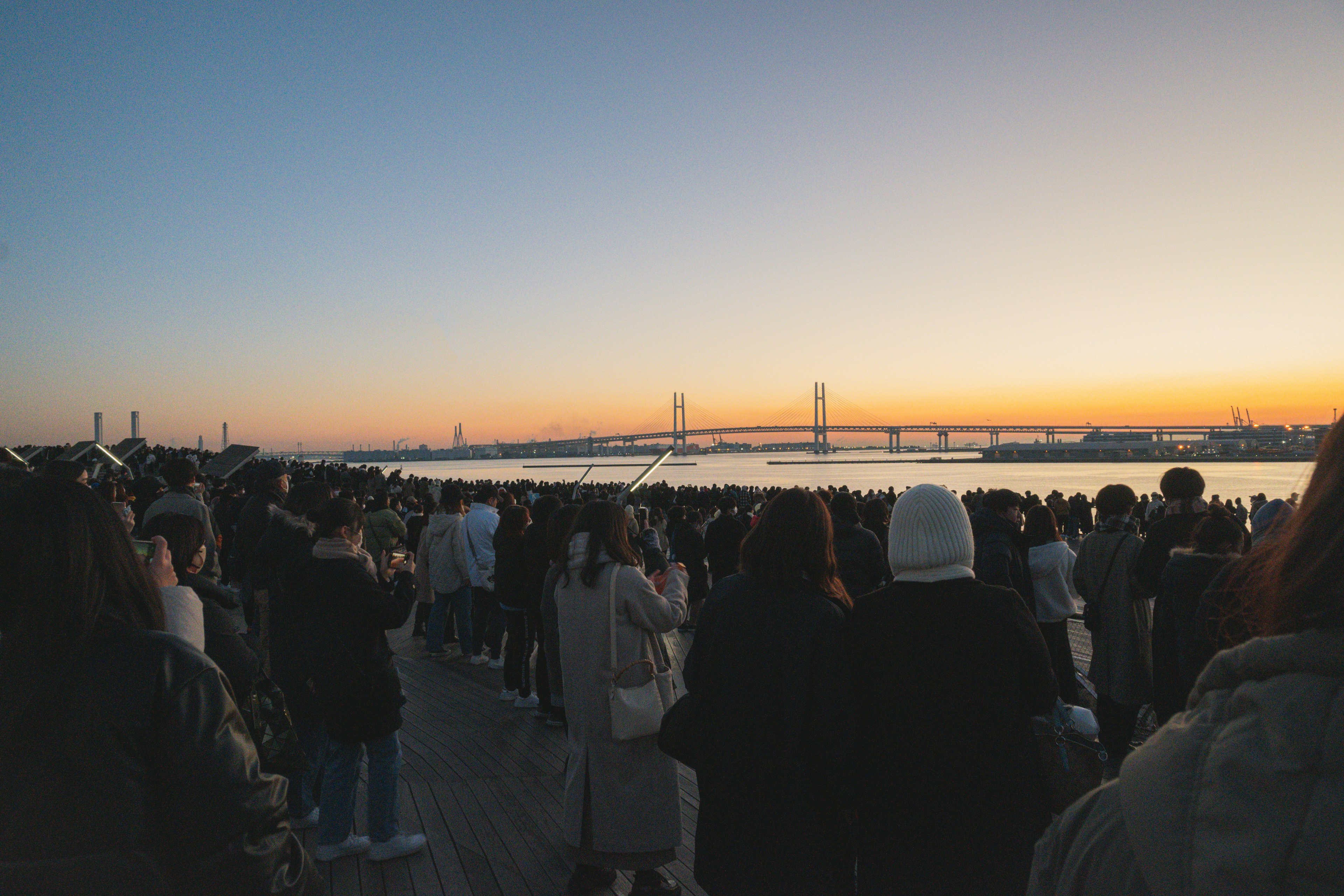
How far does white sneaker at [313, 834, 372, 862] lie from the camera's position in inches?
126

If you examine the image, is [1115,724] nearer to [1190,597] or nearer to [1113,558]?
[1113,558]

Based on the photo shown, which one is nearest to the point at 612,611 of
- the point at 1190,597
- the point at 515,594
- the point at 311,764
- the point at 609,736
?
the point at 609,736

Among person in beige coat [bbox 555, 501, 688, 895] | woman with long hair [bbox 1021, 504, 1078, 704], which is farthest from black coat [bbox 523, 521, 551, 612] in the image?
woman with long hair [bbox 1021, 504, 1078, 704]

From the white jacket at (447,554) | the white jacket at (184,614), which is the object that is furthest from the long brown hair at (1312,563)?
the white jacket at (447,554)

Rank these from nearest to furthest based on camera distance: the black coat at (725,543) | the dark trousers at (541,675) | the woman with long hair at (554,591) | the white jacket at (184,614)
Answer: the white jacket at (184,614) → the woman with long hair at (554,591) → the dark trousers at (541,675) → the black coat at (725,543)

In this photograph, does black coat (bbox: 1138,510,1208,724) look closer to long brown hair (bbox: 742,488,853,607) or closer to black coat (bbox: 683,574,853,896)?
long brown hair (bbox: 742,488,853,607)

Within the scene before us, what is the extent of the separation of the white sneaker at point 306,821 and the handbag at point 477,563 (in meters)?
2.36

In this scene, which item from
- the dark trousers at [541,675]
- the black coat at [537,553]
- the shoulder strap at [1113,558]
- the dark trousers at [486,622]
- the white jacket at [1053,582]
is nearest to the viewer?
the shoulder strap at [1113,558]

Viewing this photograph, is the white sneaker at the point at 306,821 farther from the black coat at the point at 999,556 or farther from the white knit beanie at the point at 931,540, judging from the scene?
the black coat at the point at 999,556

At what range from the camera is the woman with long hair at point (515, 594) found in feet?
17.2

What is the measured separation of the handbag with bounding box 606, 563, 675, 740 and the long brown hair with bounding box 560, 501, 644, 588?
6 centimetres

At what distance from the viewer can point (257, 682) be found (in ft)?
6.95

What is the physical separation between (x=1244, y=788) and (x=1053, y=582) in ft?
14.1

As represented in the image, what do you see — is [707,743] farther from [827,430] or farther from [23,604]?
[827,430]
